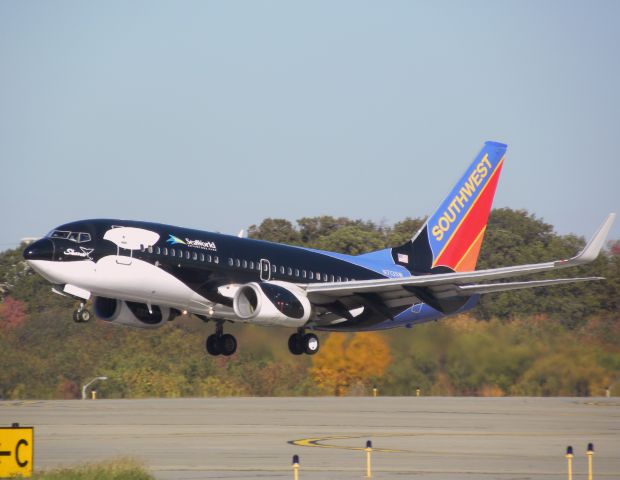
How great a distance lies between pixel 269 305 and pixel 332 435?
17.9 feet

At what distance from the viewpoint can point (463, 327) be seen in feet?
181

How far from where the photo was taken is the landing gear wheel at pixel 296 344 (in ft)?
153

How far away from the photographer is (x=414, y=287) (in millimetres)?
45469

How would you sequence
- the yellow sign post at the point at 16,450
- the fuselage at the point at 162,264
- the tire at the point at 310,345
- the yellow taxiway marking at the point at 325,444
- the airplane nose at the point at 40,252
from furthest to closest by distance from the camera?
the tire at the point at 310,345, the fuselage at the point at 162,264, the airplane nose at the point at 40,252, the yellow taxiway marking at the point at 325,444, the yellow sign post at the point at 16,450

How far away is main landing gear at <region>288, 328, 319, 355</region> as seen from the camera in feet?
153

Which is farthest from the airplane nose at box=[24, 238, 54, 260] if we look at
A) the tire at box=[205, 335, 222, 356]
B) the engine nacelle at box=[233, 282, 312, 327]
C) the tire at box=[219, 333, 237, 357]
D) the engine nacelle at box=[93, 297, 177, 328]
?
the tire at box=[219, 333, 237, 357]

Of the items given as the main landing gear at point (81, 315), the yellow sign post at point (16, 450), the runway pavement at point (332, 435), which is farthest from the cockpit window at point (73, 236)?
the yellow sign post at point (16, 450)

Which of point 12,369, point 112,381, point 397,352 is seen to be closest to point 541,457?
point 397,352

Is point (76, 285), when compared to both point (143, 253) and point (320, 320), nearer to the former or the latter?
point (143, 253)

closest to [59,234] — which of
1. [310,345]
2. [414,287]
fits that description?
[310,345]

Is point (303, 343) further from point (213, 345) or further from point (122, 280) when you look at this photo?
point (122, 280)

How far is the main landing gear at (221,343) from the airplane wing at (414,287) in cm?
379

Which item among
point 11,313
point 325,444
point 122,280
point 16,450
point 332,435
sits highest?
point 11,313

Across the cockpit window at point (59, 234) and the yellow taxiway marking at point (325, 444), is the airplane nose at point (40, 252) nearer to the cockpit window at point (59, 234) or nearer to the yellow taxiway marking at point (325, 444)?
the cockpit window at point (59, 234)
